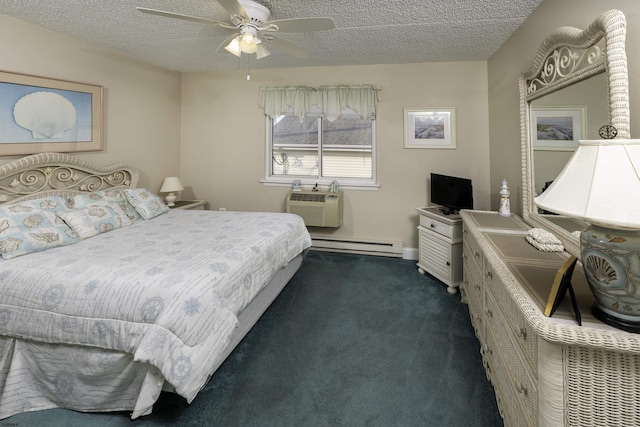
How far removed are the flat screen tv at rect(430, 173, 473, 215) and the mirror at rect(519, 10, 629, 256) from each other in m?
0.84

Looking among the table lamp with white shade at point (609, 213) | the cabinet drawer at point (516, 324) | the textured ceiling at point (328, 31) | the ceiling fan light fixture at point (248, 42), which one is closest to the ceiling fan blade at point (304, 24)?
the ceiling fan light fixture at point (248, 42)

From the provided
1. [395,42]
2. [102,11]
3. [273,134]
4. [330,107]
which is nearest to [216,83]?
[273,134]

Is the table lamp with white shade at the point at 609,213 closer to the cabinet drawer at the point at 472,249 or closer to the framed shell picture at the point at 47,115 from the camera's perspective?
the cabinet drawer at the point at 472,249

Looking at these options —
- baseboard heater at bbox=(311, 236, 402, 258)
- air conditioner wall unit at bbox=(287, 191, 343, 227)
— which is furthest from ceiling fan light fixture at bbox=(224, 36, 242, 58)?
baseboard heater at bbox=(311, 236, 402, 258)

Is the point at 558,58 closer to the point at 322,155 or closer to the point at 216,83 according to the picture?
the point at 322,155

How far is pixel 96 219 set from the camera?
Answer: 274 cm

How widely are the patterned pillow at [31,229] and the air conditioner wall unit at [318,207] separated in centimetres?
238

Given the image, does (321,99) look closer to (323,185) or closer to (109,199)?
(323,185)

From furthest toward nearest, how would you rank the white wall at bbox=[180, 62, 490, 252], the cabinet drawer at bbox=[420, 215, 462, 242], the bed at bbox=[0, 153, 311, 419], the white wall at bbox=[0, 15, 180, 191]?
the white wall at bbox=[180, 62, 490, 252] → the cabinet drawer at bbox=[420, 215, 462, 242] → the white wall at bbox=[0, 15, 180, 191] → the bed at bbox=[0, 153, 311, 419]

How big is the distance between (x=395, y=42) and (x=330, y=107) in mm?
1212

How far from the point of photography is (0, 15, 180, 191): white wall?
9.15 ft

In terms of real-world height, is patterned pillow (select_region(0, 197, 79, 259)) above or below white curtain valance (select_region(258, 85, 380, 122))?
below

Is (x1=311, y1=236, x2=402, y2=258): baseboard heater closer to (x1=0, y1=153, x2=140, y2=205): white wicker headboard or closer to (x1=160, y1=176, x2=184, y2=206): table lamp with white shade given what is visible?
(x1=160, y1=176, x2=184, y2=206): table lamp with white shade

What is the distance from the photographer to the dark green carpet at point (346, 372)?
164 cm
